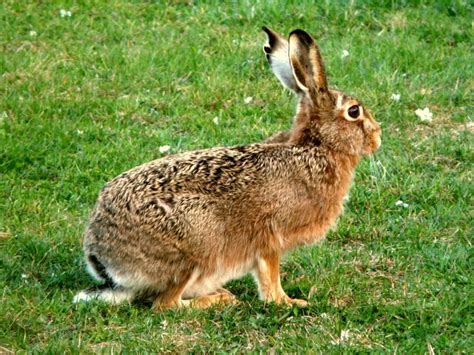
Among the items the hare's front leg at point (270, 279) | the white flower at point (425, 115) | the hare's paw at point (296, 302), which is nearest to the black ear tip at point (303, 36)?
the hare's front leg at point (270, 279)

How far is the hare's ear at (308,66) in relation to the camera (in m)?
6.50

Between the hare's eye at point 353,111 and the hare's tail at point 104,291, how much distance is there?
1.66 metres

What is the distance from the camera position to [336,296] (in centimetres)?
623

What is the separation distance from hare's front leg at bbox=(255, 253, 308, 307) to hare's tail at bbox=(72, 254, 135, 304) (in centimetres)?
72

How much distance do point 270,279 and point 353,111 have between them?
114cm

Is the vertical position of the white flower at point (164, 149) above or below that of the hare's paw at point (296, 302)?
below

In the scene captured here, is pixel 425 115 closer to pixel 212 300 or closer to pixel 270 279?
pixel 270 279

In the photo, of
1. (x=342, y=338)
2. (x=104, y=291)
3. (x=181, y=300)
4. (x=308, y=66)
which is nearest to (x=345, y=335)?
(x=342, y=338)

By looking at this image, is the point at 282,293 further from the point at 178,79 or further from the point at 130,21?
the point at 130,21

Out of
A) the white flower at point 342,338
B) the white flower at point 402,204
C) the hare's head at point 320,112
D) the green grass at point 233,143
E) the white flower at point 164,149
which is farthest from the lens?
the white flower at point 164,149

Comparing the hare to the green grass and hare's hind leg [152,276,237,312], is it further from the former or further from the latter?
the green grass

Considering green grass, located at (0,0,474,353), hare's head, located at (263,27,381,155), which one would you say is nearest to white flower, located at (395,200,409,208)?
green grass, located at (0,0,474,353)

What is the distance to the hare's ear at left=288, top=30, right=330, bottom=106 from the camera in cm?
650

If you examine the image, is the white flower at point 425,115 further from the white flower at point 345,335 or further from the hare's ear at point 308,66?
the white flower at point 345,335
